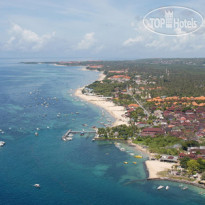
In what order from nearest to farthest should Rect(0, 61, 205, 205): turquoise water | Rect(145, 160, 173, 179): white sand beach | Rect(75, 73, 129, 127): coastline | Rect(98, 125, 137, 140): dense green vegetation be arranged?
Rect(0, 61, 205, 205): turquoise water, Rect(145, 160, 173, 179): white sand beach, Rect(98, 125, 137, 140): dense green vegetation, Rect(75, 73, 129, 127): coastline

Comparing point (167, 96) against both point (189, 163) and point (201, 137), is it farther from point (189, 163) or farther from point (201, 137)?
point (189, 163)

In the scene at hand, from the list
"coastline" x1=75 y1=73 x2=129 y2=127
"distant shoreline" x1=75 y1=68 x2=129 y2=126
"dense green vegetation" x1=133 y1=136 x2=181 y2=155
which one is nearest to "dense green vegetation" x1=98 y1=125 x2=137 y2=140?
"dense green vegetation" x1=133 y1=136 x2=181 y2=155

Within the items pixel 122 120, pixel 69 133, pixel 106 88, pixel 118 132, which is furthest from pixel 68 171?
pixel 106 88

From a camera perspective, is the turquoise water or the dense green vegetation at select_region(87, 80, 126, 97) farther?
the dense green vegetation at select_region(87, 80, 126, 97)

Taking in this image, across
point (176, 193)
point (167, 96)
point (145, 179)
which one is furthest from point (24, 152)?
point (167, 96)

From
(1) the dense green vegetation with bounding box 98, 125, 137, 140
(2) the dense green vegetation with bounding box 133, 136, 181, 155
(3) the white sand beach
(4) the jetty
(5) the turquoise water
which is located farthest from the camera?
(1) the dense green vegetation with bounding box 98, 125, 137, 140

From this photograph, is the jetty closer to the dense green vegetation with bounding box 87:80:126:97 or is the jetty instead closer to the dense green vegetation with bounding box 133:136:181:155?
the dense green vegetation with bounding box 133:136:181:155
